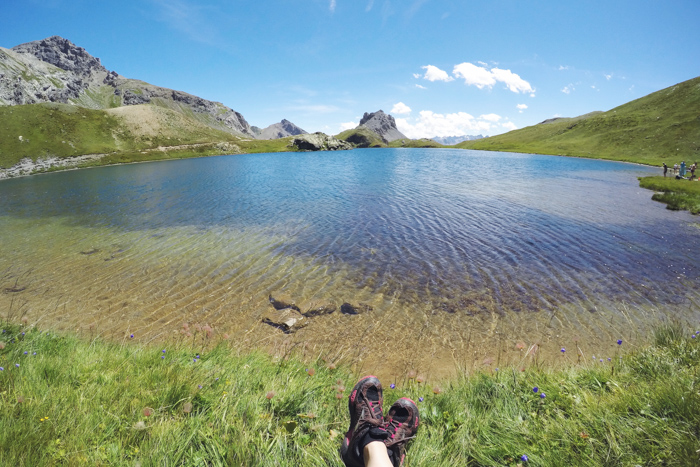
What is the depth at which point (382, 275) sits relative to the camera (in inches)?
581

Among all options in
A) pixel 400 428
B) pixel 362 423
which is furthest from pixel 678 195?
pixel 362 423

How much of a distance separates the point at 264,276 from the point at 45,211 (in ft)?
116

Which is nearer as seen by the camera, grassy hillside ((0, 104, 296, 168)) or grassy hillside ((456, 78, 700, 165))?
grassy hillside ((456, 78, 700, 165))

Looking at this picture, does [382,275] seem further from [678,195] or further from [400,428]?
[678,195]

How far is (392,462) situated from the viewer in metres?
4.23

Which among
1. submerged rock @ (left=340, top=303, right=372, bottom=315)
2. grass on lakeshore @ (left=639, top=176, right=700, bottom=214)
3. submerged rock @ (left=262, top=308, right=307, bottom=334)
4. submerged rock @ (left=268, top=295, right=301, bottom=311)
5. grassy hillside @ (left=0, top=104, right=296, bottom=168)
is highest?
grassy hillside @ (left=0, top=104, right=296, bottom=168)

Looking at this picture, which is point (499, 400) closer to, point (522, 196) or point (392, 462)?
point (392, 462)

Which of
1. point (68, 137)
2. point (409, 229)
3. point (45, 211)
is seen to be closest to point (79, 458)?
point (409, 229)

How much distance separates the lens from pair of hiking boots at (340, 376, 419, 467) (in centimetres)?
414

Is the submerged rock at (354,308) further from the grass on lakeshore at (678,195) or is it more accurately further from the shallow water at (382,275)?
the grass on lakeshore at (678,195)

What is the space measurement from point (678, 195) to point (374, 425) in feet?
142

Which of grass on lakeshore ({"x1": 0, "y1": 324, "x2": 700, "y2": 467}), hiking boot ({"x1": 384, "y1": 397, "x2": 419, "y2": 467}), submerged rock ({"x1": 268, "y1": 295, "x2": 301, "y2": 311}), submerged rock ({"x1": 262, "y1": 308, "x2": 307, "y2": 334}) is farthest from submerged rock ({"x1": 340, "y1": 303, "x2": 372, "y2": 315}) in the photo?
hiking boot ({"x1": 384, "y1": 397, "x2": 419, "y2": 467})

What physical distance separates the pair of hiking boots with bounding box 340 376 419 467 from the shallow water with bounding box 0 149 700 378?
358 centimetres

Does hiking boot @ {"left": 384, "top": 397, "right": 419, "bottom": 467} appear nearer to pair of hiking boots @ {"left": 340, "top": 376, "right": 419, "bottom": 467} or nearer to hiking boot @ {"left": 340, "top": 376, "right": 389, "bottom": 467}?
pair of hiking boots @ {"left": 340, "top": 376, "right": 419, "bottom": 467}
